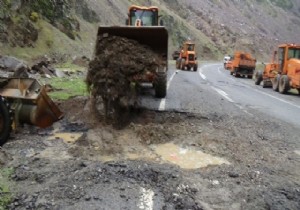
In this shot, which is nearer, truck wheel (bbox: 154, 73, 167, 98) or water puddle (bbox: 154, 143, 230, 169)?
water puddle (bbox: 154, 143, 230, 169)

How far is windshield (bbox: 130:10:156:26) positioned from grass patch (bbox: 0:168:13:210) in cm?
1406

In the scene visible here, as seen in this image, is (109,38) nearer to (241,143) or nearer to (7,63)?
(241,143)

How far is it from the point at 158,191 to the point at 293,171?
2553 millimetres

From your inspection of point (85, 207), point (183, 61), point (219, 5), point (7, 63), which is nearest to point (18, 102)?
point (85, 207)

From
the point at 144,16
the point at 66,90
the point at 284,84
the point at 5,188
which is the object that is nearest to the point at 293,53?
the point at 284,84

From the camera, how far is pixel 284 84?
22.5m

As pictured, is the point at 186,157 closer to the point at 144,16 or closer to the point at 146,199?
the point at 146,199

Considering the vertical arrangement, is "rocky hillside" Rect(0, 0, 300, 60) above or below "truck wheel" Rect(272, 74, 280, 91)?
above

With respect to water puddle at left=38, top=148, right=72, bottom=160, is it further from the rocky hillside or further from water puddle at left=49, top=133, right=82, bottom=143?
the rocky hillside

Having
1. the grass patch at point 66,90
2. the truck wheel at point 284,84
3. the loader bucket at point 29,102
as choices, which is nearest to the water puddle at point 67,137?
the loader bucket at point 29,102

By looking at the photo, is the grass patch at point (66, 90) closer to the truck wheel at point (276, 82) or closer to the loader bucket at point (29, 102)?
the loader bucket at point (29, 102)

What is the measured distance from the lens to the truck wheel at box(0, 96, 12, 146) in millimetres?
7738

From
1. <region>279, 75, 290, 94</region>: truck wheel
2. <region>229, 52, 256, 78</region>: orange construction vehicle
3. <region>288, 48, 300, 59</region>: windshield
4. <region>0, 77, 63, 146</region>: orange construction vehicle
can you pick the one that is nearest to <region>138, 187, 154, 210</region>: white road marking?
<region>0, 77, 63, 146</region>: orange construction vehicle

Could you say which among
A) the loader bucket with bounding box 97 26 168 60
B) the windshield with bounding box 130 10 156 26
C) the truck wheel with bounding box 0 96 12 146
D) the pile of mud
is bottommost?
the truck wheel with bounding box 0 96 12 146
